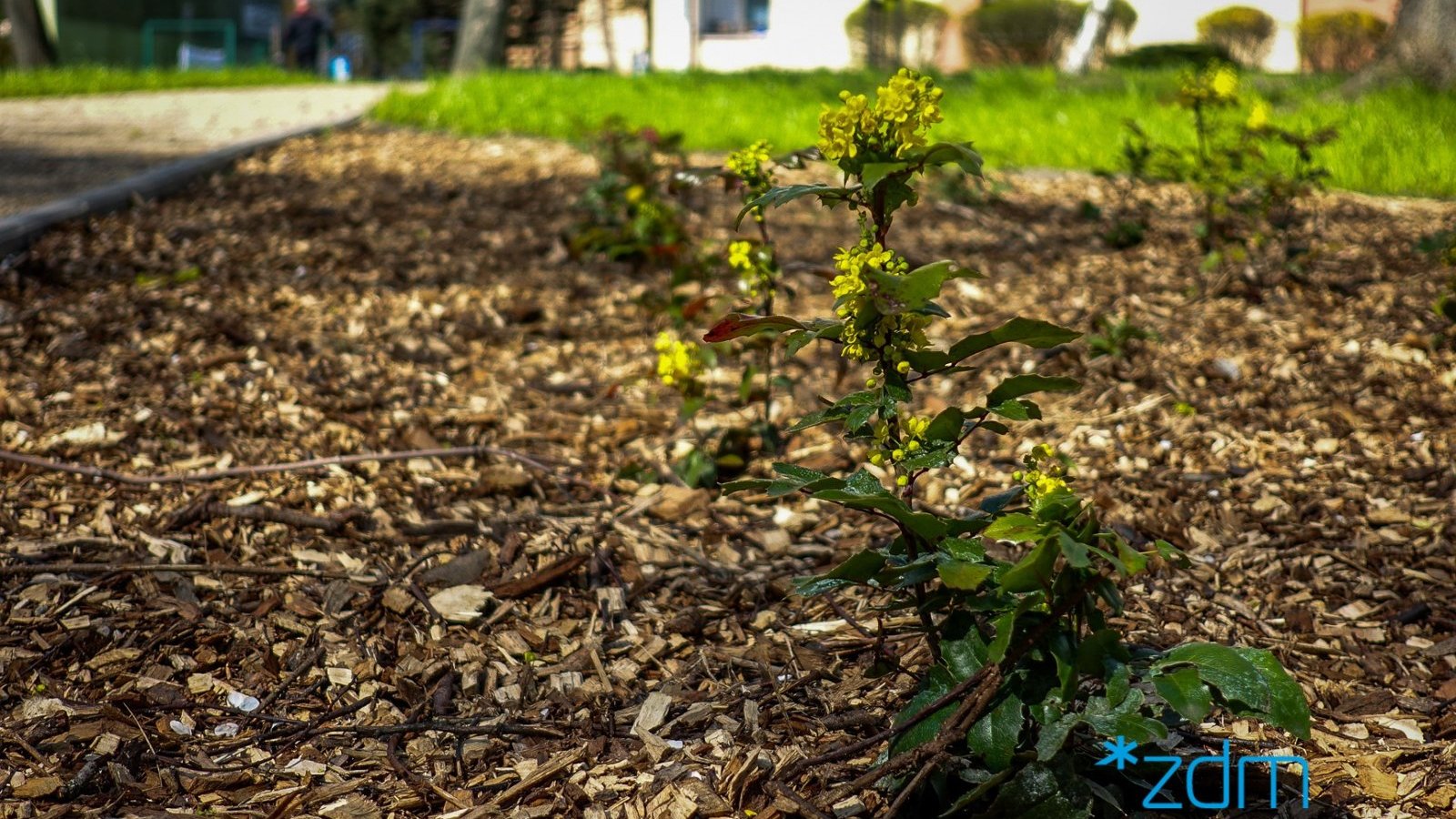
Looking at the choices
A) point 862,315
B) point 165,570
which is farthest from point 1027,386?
point 165,570

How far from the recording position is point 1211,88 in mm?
4086

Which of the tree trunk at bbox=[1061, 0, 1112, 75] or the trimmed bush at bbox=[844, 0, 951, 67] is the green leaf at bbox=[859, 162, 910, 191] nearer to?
the tree trunk at bbox=[1061, 0, 1112, 75]

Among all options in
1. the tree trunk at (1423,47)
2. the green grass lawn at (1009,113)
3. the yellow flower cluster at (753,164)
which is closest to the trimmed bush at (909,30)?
the green grass lawn at (1009,113)

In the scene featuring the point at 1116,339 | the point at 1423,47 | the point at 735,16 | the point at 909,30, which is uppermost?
the point at 735,16

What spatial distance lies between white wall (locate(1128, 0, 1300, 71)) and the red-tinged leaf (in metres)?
21.5

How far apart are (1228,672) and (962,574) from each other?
1.12 feet

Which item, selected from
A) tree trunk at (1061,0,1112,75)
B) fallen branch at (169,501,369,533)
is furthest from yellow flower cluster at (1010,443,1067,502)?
tree trunk at (1061,0,1112,75)

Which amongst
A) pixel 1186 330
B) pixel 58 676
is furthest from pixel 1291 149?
pixel 58 676

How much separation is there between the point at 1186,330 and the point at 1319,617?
1.64 metres

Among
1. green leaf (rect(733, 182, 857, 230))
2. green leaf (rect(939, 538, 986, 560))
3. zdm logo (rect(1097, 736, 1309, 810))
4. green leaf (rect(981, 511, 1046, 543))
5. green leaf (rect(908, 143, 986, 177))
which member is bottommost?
zdm logo (rect(1097, 736, 1309, 810))

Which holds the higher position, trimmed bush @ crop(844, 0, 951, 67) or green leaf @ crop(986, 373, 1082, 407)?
trimmed bush @ crop(844, 0, 951, 67)

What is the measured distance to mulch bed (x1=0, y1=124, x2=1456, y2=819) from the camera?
202cm

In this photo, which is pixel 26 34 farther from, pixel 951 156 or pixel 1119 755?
pixel 1119 755

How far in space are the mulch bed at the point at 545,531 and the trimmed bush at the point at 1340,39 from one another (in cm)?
1584
